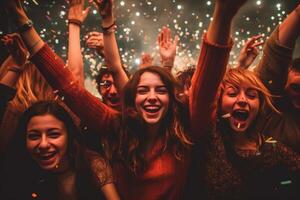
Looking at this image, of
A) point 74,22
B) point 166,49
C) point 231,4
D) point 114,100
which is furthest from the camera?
point 166,49

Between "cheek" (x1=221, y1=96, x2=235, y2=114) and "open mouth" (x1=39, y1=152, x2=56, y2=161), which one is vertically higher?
"cheek" (x1=221, y1=96, x2=235, y2=114)

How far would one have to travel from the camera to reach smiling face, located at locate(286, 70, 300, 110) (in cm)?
290

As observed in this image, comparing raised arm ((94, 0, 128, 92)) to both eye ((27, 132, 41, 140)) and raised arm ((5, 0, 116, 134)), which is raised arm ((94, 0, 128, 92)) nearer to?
raised arm ((5, 0, 116, 134))

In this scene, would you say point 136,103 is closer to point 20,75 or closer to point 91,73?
point 20,75

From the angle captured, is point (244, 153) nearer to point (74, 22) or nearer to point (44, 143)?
point (44, 143)

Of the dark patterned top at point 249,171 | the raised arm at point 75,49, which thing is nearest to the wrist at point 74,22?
the raised arm at point 75,49

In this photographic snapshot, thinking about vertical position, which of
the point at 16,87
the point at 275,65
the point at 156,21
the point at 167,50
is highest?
the point at 156,21

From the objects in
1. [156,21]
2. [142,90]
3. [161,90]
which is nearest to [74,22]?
[142,90]

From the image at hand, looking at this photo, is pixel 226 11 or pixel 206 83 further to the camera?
pixel 206 83

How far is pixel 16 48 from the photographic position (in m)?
2.90

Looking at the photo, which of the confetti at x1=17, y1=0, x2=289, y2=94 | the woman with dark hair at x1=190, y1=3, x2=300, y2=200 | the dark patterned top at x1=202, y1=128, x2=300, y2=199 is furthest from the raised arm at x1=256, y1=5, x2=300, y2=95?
the confetti at x1=17, y1=0, x2=289, y2=94

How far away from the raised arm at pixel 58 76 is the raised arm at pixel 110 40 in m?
0.39

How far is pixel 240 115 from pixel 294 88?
0.74 m

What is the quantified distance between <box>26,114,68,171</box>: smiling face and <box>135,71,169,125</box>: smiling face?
626 millimetres
